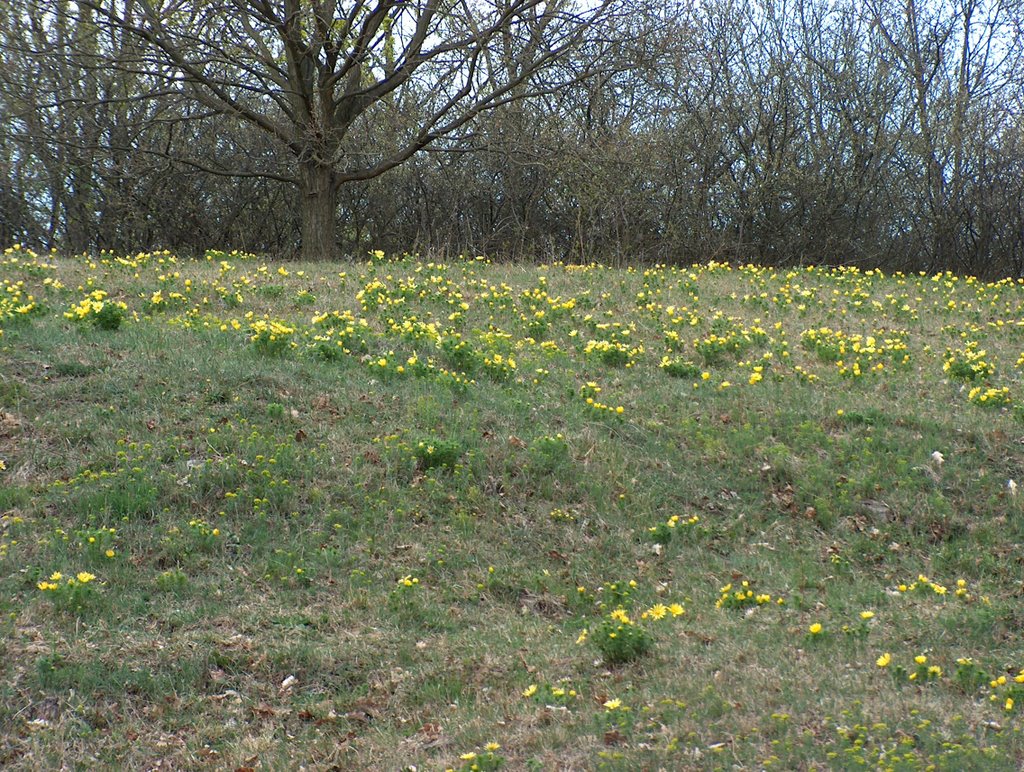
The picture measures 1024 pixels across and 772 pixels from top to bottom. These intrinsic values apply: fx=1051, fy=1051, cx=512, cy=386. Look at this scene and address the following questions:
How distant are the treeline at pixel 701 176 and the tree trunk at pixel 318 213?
1.68 m

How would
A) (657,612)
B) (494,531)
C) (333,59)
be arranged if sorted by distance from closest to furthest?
(657,612) < (494,531) < (333,59)

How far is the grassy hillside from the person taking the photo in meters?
4.78

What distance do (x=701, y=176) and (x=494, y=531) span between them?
1375 centimetres

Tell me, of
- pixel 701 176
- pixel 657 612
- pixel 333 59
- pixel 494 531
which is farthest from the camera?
pixel 701 176

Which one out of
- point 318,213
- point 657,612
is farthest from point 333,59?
point 657,612

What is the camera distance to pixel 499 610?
20.6ft

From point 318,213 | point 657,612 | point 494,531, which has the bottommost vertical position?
point 657,612

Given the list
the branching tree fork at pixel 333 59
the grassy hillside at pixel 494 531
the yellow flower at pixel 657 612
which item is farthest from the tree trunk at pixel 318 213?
the yellow flower at pixel 657 612

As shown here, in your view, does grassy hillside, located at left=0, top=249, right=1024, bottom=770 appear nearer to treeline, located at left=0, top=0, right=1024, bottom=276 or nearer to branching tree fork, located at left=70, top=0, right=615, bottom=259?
branching tree fork, located at left=70, top=0, right=615, bottom=259

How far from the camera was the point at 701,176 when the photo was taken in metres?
19.5

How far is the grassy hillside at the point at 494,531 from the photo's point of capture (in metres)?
4.78

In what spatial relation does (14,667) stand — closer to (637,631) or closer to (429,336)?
(637,631)

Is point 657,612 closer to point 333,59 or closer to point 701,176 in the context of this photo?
point 333,59

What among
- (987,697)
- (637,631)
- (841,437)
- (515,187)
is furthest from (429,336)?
(515,187)
